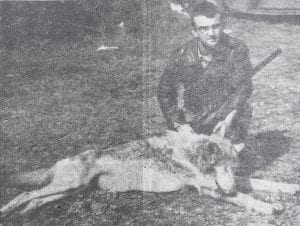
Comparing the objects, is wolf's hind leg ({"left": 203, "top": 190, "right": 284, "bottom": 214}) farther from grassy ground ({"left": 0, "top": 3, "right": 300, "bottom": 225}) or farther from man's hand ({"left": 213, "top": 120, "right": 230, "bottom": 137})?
man's hand ({"left": 213, "top": 120, "right": 230, "bottom": 137})

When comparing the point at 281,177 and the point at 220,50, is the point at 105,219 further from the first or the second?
the point at 220,50

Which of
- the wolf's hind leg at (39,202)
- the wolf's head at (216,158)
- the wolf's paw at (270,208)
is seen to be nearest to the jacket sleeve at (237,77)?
the wolf's head at (216,158)

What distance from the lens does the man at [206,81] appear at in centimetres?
454

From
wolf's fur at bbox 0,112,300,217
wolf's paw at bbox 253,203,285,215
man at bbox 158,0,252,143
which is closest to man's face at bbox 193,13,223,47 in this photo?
man at bbox 158,0,252,143

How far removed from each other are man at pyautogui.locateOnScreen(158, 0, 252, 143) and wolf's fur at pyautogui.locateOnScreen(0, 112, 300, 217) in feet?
2.17

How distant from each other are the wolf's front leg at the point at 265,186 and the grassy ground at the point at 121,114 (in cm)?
8

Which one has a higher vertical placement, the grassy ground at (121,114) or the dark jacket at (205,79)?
the dark jacket at (205,79)

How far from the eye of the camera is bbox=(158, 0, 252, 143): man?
4539mm

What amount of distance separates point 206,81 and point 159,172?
1.55m

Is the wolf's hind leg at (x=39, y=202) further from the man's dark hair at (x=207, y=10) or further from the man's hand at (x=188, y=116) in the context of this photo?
the man's dark hair at (x=207, y=10)

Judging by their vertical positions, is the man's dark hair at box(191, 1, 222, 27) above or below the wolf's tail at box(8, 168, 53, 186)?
above

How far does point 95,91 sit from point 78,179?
3137mm

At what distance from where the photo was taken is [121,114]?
578 centimetres

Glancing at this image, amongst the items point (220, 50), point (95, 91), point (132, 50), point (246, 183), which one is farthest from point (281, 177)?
point (132, 50)
